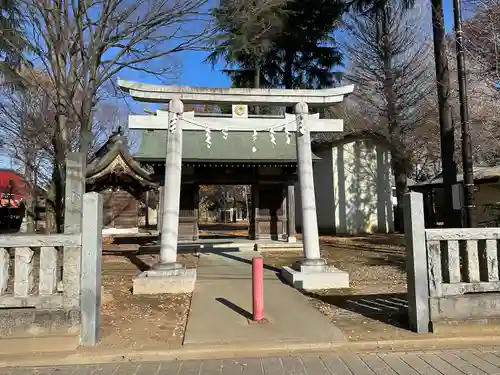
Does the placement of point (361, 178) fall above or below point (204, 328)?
above

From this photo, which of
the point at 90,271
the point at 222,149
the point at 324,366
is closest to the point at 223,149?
the point at 222,149

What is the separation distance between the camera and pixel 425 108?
74.5 feet

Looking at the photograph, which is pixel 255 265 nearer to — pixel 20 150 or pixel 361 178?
pixel 361 178

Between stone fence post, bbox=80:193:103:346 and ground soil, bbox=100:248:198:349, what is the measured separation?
0.90ft

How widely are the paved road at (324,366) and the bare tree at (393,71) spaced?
58.3ft

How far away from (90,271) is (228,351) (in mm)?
2129

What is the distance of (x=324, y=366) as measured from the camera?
484 centimetres

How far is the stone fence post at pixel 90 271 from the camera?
5.49 metres

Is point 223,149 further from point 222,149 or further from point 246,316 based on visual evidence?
point 246,316


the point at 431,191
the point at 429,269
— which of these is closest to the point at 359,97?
the point at 431,191

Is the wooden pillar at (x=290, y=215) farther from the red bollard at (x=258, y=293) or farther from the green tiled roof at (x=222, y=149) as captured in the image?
the red bollard at (x=258, y=293)

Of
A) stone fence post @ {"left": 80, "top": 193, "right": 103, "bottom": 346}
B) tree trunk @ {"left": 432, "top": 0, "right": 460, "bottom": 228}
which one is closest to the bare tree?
tree trunk @ {"left": 432, "top": 0, "right": 460, "bottom": 228}

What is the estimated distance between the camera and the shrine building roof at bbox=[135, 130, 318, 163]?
50.6ft

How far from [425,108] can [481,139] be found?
9.28 m
